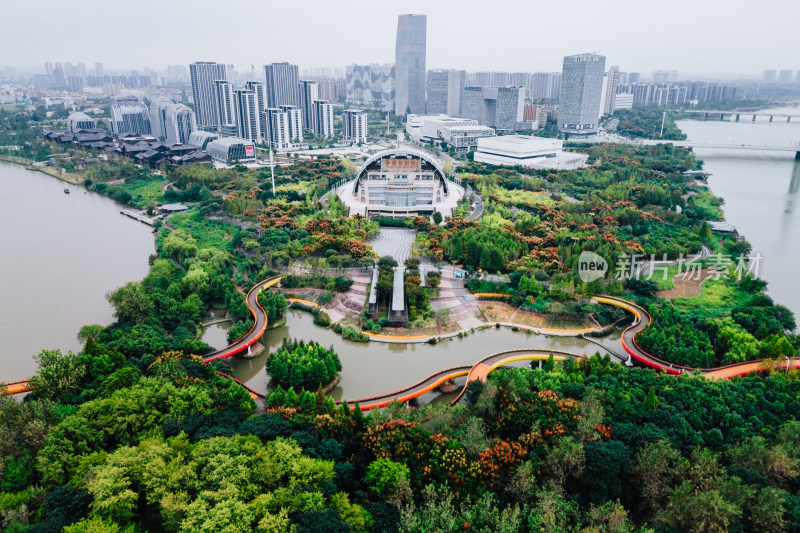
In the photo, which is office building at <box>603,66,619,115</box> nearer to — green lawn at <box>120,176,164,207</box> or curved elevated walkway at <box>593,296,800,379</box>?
green lawn at <box>120,176,164,207</box>

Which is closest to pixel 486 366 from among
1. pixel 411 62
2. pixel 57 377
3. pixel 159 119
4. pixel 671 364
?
pixel 671 364

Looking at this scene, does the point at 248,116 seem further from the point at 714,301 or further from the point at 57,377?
the point at 714,301

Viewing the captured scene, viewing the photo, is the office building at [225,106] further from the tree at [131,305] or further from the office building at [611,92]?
the office building at [611,92]

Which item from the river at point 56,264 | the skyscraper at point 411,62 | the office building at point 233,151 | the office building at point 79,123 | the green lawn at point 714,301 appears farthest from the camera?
the skyscraper at point 411,62

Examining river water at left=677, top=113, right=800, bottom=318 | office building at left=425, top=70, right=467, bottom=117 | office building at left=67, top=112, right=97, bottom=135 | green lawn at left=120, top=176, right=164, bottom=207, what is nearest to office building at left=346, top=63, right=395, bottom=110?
office building at left=425, top=70, right=467, bottom=117

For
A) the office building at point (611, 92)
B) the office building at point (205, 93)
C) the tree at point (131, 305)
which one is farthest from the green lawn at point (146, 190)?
the office building at point (611, 92)

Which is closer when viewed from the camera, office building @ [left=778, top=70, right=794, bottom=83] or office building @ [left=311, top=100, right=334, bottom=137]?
office building @ [left=311, top=100, right=334, bottom=137]

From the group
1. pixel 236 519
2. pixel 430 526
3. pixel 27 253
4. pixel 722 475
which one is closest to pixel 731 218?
pixel 722 475
